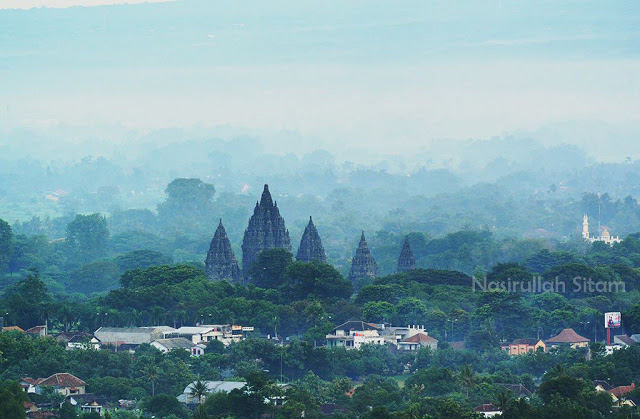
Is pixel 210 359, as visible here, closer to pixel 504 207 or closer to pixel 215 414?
pixel 215 414

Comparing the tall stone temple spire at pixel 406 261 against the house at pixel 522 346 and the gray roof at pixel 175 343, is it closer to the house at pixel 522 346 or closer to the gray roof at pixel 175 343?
the house at pixel 522 346

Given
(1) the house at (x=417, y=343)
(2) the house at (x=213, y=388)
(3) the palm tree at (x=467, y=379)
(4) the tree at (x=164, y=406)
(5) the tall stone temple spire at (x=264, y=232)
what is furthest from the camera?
(5) the tall stone temple spire at (x=264, y=232)

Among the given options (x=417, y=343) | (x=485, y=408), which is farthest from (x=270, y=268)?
(x=485, y=408)

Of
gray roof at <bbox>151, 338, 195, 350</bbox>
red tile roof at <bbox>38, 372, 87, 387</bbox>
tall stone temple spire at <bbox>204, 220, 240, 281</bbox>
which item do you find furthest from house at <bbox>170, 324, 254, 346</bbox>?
tall stone temple spire at <bbox>204, 220, 240, 281</bbox>

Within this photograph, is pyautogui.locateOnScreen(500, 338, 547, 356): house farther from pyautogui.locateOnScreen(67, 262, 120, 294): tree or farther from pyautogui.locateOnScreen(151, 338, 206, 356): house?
pyautogui.locateOnScreen(67, 262, 120, 294): tree

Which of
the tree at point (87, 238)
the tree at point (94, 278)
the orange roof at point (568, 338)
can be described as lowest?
the orange roof at point (568, 338)

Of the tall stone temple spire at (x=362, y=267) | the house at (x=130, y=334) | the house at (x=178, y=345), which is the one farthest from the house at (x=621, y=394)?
the tall stone temple spire at (x=362, y=267)

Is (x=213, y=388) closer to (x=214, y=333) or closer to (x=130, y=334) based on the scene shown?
(x=130, y=334)
